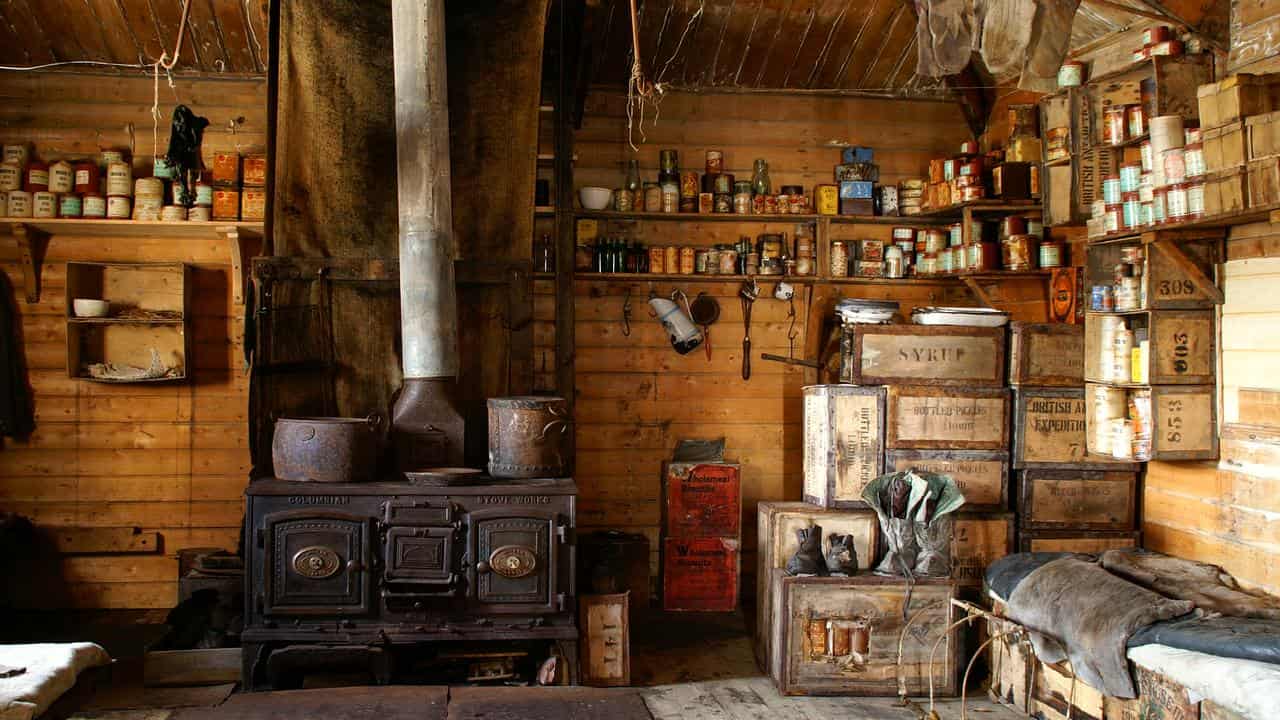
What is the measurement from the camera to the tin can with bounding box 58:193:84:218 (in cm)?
428

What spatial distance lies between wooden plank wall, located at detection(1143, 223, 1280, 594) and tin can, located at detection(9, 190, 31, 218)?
494 cm

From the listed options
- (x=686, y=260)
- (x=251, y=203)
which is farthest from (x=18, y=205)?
(x=686, y=260)

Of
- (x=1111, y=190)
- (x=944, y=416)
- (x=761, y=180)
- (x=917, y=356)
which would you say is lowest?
(x=944, y=416)

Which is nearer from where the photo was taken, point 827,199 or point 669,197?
point 669,197

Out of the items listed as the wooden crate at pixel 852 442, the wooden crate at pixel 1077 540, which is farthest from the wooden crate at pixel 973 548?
the wooden crate at pixel 852 442

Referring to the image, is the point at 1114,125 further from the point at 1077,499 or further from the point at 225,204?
the point at 225,204

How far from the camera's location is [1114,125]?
3.30 metres

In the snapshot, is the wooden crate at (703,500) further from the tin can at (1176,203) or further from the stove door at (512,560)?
Answer: the tin can at (1176,203)

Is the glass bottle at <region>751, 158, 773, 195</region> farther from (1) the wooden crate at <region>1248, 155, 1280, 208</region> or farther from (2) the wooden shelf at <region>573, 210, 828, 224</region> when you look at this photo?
(1) the wooden crate at <region>1248, 155, 1280, 208</region>

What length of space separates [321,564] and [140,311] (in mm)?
1992

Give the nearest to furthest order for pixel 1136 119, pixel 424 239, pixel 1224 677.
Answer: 1. pixel 1224 677
2. pixel 1136 119
3. pixel 424 239

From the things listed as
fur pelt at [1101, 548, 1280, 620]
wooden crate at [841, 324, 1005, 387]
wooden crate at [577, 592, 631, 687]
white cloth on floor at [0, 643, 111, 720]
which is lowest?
wooden crate at [577, 592, 631, 687]

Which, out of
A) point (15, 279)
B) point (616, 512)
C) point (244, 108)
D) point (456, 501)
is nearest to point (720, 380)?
point (616, 512)

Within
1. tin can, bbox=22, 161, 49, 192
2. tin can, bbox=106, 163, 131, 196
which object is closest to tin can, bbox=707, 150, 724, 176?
tin can, bbox=106, 163, 131, 196
